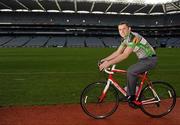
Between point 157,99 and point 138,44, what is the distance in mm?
1450

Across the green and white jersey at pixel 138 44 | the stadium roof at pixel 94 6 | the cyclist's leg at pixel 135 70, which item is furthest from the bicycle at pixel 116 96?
the stadium roof at pixel 94 6

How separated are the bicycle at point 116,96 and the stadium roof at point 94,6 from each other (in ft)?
232

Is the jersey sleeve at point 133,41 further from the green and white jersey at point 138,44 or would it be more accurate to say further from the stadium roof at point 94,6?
the stadium roof at point 94,6

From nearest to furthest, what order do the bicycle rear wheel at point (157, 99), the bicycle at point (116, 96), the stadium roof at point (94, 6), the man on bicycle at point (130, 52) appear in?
the man on bicycle at point (130, 52), the bicycle at point (116, 96), the bicycle rear wheel at point (157, 99), the stadium roof at point (94, 6)

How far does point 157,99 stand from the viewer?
8.46 m

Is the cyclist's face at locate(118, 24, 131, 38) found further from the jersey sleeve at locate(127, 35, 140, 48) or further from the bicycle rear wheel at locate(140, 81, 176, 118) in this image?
the bicycle rear wheel at locate(140, 81, 176, 118)

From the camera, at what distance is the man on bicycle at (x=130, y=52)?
25.8 feet

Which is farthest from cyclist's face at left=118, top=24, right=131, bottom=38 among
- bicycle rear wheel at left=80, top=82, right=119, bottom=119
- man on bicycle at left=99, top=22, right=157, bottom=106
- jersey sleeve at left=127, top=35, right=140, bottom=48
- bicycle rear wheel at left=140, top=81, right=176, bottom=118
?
bicycle rear wheel at left=140, top=81, right=176, bottom=118

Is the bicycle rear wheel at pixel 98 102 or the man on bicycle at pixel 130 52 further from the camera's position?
the bicycle rear wheel at pixel 98 102

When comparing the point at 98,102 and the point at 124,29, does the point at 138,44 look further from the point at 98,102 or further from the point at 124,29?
the point at 98,102

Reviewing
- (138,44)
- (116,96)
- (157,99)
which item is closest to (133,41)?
(138,44)

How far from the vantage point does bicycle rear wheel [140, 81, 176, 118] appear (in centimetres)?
831

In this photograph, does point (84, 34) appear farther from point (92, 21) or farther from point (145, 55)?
point (145, 55)

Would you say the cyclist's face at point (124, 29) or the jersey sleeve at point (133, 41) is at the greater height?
the cyclist's face at point (124, 29)
